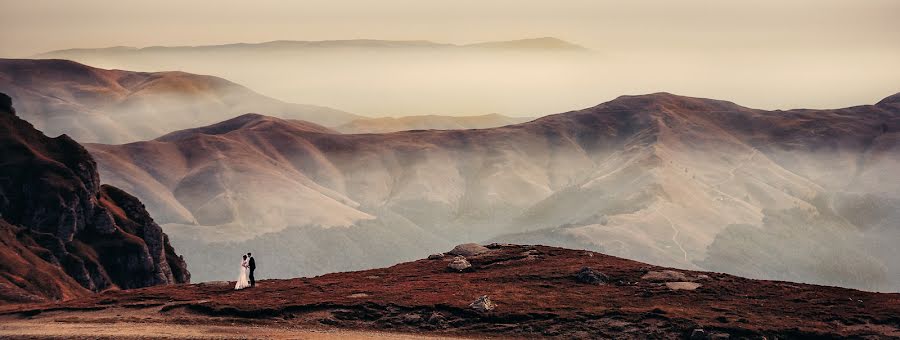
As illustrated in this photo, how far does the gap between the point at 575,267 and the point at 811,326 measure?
123 ft

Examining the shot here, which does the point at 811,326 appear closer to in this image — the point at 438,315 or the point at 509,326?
the point at 509,326

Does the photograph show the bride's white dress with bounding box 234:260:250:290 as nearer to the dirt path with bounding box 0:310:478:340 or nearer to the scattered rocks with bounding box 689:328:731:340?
the dirt path with bounding box 0:310:478:340

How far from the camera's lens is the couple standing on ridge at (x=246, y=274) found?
432 feet

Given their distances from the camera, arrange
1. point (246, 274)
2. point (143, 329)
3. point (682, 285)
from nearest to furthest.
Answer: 1. point (143, 329)
2. point (682, 285)
3. point (246, 274)

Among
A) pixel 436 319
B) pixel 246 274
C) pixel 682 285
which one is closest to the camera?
pixel 436 319

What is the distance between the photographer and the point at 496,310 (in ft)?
386

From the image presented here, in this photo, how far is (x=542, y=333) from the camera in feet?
368

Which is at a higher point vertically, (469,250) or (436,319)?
(469,250)

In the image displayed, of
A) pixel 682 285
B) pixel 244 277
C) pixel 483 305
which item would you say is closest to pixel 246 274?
pixel 244 277

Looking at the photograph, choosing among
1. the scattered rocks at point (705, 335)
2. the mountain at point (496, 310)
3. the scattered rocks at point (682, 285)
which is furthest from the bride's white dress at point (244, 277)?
the scattered rocks at point (705, 335)

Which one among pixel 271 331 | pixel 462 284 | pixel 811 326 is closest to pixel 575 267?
pixel 462 284

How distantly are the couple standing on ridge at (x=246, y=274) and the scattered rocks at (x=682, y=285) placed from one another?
46316 millimetres

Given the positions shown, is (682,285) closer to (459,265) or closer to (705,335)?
(705,335)

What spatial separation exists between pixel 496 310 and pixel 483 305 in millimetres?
1388
